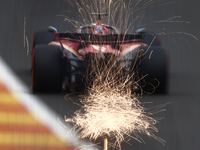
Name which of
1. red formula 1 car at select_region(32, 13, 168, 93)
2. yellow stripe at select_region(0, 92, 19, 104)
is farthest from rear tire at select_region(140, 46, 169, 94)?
yellow stripe at select_region(0, 92, 19, 104)

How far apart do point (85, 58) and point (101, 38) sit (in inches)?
9.0

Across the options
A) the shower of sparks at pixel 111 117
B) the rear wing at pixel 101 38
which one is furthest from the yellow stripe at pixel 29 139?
the rear wing at pixel 101 38

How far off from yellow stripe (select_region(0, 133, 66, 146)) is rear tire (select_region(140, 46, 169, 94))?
99 cm

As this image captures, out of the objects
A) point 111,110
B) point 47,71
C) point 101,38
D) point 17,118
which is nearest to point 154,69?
point 101,38

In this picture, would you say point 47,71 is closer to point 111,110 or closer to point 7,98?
point 7,98

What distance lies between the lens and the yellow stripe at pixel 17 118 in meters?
2.37

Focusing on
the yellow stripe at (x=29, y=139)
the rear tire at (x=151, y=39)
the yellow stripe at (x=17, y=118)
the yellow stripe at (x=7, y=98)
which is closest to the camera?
the yellow stripe at (x=29, y=139)

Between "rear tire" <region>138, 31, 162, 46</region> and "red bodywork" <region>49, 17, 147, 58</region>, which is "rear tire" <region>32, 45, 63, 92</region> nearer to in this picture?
"red bodywork" <region>49, 17, 147, 58</region>

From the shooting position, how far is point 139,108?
2465 millimetres

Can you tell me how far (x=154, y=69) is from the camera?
2.76 meters

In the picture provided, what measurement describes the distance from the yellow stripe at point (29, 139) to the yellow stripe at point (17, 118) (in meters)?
0.20

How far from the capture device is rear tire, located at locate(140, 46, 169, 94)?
276cm

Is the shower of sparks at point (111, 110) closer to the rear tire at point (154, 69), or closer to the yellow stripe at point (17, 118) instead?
the rear tire at point (154, 69)

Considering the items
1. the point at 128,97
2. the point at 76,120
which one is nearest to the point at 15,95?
the point at 76,120
